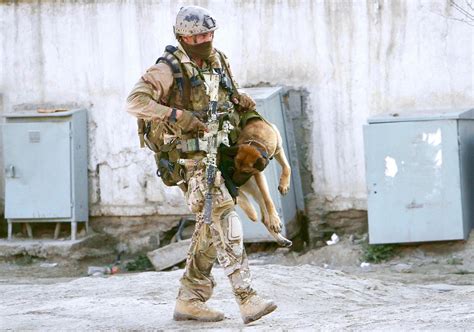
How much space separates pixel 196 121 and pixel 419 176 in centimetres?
455

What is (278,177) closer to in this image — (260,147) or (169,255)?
(169,255)

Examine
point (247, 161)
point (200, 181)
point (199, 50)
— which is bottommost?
point (200, 181)

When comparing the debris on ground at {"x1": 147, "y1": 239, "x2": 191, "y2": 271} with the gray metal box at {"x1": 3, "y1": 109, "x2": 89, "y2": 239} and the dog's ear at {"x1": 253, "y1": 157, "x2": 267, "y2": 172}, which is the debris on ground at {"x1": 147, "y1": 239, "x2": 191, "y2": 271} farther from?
the dog's ear at {"x1": 253, "y1": 157, "x2": 267, "y2": 172}

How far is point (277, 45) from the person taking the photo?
12359 mm

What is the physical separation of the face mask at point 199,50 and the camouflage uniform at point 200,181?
4 cm

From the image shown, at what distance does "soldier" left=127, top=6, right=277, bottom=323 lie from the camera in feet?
23.2

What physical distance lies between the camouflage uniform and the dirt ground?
15.5 inches

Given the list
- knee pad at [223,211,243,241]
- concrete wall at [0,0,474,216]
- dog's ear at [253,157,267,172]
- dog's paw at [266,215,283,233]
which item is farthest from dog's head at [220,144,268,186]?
concrete wall at [0,0,474,216]

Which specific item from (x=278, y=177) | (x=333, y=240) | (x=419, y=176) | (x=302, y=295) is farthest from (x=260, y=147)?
(x=333, y=240)

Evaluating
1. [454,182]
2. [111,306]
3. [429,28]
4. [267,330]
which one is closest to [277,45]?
[429,28]

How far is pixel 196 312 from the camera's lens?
7.57 metres

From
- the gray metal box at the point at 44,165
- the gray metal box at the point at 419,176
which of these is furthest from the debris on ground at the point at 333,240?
the gray metal box at the point at 44,165

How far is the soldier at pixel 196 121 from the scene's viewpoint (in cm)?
709

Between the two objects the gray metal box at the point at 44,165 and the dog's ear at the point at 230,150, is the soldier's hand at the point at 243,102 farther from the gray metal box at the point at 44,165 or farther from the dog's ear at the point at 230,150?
the gray metal box at the point at 44,165
